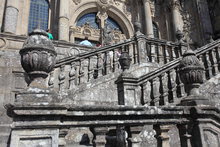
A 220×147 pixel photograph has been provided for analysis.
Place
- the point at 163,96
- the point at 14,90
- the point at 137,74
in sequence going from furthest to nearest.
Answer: the point at 137,74 < the point at 14,90 < the point at 163,96

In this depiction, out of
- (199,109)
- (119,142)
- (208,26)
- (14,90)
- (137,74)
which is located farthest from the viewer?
(208,26)

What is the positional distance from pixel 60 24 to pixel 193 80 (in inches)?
405

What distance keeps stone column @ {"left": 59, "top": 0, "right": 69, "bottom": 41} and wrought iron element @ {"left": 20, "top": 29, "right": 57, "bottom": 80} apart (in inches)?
385

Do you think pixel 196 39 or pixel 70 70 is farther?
pixel 196 39

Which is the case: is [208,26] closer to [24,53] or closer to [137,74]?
[137,74]

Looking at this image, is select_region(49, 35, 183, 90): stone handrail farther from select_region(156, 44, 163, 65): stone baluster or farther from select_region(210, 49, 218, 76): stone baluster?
select_region(210, 49, 218, 76): stone baluster

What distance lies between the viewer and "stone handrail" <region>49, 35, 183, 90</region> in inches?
259

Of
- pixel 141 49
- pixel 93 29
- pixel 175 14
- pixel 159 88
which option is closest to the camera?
pixel 159 88

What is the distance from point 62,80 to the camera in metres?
6.30

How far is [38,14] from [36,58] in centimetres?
1224

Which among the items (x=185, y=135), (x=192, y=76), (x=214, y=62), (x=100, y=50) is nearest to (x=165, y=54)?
(x=214, y=62)

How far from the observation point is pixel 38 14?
14.1 metres

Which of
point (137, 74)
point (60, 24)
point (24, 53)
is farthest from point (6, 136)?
point (60, 24)

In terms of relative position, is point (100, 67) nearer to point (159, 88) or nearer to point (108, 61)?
point (108, 61)
